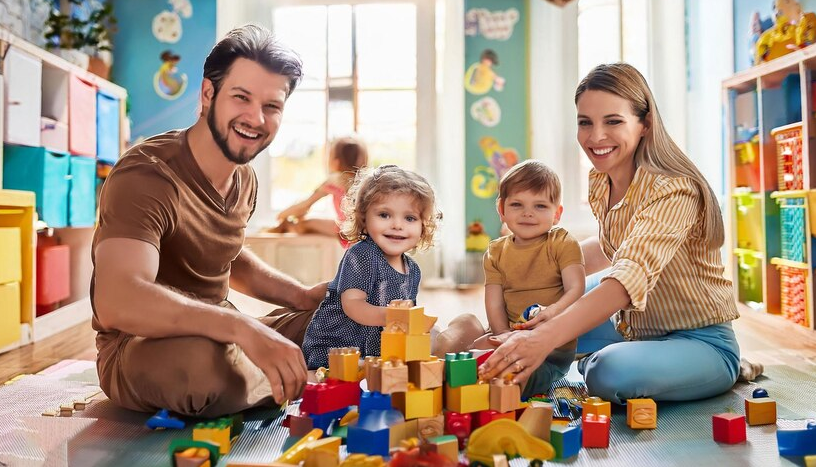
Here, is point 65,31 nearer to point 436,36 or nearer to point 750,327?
point 436,36

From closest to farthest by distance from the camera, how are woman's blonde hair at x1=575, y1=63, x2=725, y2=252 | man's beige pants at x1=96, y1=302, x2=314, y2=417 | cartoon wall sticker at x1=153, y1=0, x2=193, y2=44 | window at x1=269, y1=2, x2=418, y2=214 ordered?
man's beige pants at x1=96, y1=302, x2=314, y2=417, woman's blonde hair at x1=575, y1=63, x2=725, y2=252, cartoon wall sticker at x1=153, y1=0, x2=193, y2=44, window at x1=269, y1=2, x2=418, y2=214

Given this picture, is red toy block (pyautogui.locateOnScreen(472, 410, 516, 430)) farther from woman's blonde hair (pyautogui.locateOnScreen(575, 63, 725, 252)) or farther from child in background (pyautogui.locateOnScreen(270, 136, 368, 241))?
child in background (pyautogui.locateOnScreen(270, 136, 368, 241))

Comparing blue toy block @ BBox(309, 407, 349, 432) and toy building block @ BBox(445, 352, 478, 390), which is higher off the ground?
toy building block @ BBox(445, 352, 478, 390)

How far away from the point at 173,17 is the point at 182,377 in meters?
3.79

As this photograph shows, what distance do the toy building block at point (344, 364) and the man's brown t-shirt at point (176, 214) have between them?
1.40ft

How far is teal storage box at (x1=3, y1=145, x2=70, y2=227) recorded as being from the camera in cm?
287

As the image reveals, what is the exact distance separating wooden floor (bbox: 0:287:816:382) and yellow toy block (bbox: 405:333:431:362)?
1323 mm

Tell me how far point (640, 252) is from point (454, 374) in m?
0.53

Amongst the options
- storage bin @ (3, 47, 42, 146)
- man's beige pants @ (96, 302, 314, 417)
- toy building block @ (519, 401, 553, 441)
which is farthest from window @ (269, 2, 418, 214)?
toy building block @ (519, 401, 553, 441)

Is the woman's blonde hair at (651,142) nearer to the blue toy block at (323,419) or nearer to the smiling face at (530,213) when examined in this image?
the smiling face at (530,213)

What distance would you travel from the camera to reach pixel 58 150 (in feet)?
10.2

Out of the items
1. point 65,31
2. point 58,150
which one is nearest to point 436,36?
point 65,31

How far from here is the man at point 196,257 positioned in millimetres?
1386

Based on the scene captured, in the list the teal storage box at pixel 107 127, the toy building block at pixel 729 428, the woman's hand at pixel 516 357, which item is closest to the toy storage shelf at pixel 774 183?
the toy building block at pixel 729 428
